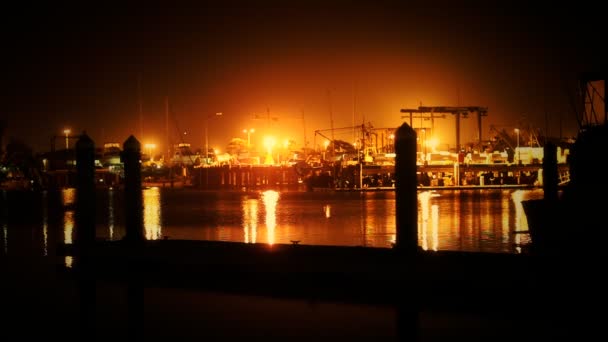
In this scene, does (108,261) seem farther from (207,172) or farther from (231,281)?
(207,172)

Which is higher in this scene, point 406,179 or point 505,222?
point 406,179

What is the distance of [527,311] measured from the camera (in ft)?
33.2

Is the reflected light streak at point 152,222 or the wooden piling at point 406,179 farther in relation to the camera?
the reflected light streak at point 152,222

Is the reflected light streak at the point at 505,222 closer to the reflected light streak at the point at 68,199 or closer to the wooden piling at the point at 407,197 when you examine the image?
the wooden piling at the point at 407,197

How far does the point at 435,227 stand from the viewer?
20281 mm

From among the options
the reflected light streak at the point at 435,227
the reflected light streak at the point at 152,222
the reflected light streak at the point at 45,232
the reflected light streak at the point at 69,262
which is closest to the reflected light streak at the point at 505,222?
the reflected light streak at the point at 435,227

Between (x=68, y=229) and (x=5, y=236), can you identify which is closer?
(x=5, y=236)

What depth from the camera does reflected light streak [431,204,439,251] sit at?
640 inches

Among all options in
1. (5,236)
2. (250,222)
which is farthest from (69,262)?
(250,222)

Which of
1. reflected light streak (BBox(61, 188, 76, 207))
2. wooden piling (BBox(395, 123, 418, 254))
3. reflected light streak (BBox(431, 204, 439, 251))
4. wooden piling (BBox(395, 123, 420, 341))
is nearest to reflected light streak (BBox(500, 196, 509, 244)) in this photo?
reflected light streak (BBox(431, 204, 439, 251))

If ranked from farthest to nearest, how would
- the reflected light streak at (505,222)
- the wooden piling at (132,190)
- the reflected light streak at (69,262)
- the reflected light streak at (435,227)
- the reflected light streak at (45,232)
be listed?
1. the reflected light streak at (45,232)
2. the reflected light streak at (505,222)
3. the reflected light streak at (435,227)
4. the reflected light streak at (69,262)
5. the wooden piling at (132,190)

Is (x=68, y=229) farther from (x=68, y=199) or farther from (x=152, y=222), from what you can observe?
(x=68, y=199)

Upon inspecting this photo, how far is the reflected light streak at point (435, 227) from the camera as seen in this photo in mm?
16266

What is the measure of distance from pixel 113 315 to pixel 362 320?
13.8ft
